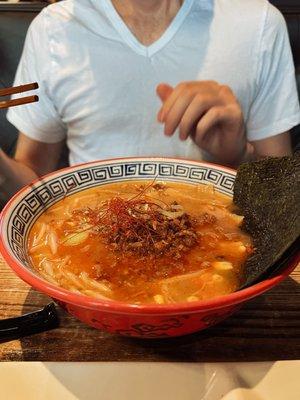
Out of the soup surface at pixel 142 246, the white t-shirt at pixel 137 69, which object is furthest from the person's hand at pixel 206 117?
the soup surface at pixel 142 246

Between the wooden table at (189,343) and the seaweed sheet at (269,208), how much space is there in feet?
0.40

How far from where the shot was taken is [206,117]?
149cm

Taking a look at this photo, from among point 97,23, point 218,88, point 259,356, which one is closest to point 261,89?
point 218,88

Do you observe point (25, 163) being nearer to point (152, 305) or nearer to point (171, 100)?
point (171, 100)

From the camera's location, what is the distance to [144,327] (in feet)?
2.49

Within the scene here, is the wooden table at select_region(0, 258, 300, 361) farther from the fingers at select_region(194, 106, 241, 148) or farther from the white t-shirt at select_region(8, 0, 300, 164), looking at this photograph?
the white t-shirt at select_region(8, 0, 300, 164)

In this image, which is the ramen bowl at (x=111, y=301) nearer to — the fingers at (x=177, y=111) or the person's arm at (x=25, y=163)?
the fingers at (x=177, y=111)

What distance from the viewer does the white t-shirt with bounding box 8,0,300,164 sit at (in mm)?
1735

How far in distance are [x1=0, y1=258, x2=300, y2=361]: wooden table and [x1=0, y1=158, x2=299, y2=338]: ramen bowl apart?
6 cm

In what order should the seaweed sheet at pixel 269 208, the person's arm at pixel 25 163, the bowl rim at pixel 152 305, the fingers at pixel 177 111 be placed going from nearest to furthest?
the bowl rim at pixel 152 305 < the seaweed sheet at pixel 269 208 < the fingers at pixel 177 111 < the person's arm at pixel 25 163

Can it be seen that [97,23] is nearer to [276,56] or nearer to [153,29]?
[153,29]

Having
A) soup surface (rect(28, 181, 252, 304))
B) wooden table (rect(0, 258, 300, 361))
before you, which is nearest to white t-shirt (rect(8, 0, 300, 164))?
soup surface (rect(28, 181, 252, 304))

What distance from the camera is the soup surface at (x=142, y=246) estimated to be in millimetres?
887

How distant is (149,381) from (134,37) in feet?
4.48
